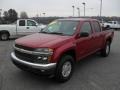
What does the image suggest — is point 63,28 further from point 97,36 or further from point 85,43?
point 97,36

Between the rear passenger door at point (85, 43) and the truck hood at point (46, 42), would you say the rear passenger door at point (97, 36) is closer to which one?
the rear passenger door at point (85, 43)

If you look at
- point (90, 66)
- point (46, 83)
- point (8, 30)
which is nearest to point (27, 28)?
point (8, 30)

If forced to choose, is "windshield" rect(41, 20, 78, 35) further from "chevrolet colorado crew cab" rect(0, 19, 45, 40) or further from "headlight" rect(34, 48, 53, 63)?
"chevrolet colorado crew cab" rect(0, 19, 45, 40)

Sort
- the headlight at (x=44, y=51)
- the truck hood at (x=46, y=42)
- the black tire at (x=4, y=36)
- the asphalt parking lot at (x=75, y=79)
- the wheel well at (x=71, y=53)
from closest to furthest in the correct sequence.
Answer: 1. the headlight at (x=44, y=51)
2. the truck hood at (x=46, y=42)
3. the asphalt parking lot at (x=75, y=79)
4. the wheel well at (x=71, y=53)
5. the black tire at (x=4, y=36)

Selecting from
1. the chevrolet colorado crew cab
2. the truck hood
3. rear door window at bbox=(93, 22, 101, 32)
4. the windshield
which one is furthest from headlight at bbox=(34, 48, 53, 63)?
the chevrolet colorado crew cab

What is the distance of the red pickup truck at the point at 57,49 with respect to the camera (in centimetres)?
455

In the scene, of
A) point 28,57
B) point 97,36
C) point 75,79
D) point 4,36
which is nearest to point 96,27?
point 97,36

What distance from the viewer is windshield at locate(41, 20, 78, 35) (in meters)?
5.71

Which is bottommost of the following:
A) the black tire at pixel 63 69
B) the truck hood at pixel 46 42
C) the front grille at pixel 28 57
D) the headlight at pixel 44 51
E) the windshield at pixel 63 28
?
the black tire at pixel 63 69

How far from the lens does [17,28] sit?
14.6 metres

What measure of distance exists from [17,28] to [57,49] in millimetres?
10609

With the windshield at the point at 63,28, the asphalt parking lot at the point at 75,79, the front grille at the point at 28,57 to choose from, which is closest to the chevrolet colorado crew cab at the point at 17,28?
the asphalt parking lot at the point at 75,79

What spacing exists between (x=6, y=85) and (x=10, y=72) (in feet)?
3.59

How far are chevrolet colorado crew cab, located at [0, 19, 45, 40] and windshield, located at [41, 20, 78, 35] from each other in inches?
346
